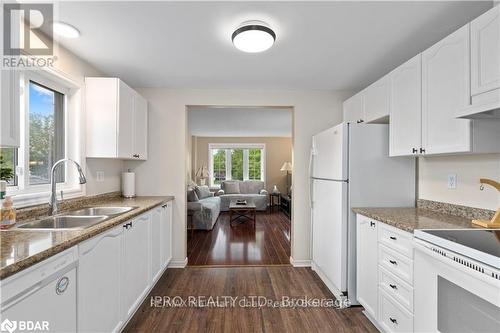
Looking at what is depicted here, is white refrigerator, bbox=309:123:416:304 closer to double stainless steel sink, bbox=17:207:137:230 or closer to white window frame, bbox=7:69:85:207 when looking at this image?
double stainless steel sink, bbox=17:207:137:230

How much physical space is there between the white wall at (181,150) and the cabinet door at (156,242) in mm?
502

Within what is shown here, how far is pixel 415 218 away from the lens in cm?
186

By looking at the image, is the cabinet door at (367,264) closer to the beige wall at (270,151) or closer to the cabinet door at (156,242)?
the cabinet door at (156,242)

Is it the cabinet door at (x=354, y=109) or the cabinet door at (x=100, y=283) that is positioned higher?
the cabinet door at (x=354, y=109)

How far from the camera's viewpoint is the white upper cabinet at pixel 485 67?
132 cm

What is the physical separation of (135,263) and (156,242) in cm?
55

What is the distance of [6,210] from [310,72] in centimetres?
280

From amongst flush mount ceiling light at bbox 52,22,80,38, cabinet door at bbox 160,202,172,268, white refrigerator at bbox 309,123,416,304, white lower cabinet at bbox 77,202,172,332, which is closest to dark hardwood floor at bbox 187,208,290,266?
cabinet door at bbox 160,202,172,268

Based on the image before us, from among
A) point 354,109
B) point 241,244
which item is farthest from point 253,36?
point 241,244

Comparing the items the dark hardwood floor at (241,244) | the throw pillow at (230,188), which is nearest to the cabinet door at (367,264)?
the dark hardwood floor at (241,244)

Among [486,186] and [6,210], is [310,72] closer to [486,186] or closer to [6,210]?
[486,186]

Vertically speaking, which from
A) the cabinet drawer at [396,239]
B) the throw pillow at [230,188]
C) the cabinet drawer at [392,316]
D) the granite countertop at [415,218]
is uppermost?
the granite countertop at [415,218]

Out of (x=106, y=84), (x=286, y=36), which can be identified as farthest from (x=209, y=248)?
(x=286, y=36)

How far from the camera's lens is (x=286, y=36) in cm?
200
